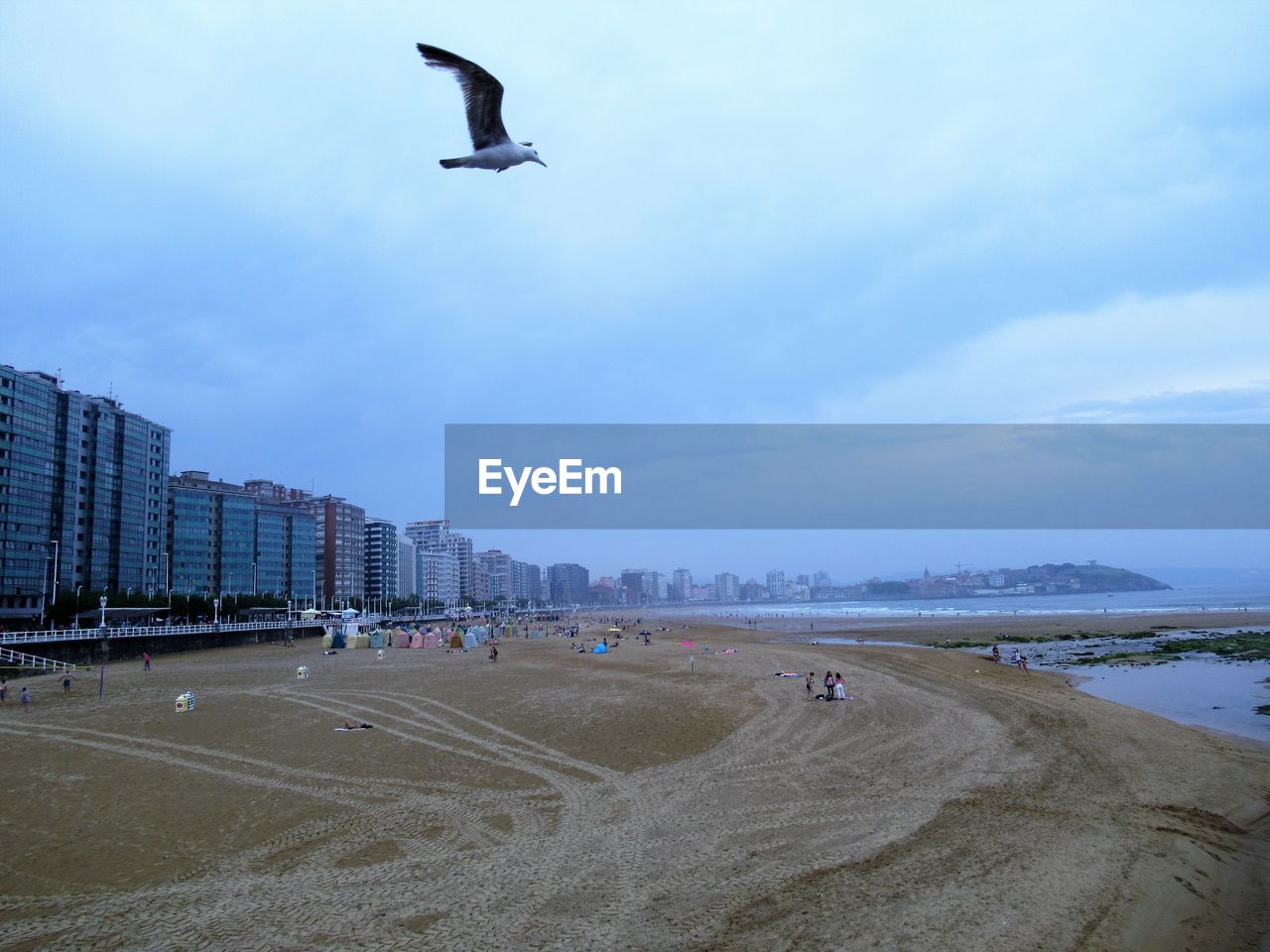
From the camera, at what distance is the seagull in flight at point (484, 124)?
7.98 metres

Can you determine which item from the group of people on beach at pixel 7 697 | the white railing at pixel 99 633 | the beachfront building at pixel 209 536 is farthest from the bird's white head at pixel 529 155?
the beachfront building at pixel 209 536

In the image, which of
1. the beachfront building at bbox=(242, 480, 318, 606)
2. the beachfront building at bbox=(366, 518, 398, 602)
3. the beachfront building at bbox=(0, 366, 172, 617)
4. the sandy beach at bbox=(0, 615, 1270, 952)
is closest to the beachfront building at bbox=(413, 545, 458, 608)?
the beachfront building at bbox=(366, 518, 398, 602)

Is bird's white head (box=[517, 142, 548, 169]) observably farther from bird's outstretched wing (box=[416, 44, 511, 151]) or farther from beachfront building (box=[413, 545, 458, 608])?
beachfront building (box=[413, 545, 458, 608])

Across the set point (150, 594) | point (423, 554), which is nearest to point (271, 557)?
point (150, 594)

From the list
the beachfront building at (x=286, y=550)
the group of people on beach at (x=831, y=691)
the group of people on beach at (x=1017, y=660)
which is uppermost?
the beachfront building at (x=286, y=550)

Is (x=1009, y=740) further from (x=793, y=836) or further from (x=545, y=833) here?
(x=545, y=833)

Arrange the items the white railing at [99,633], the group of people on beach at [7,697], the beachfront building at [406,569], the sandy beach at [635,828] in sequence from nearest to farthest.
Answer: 1. the sandy beach at [635,828]
2. the group of people on beach at [7,697]
3. the white railing at [99,633]
4. the beachfront building at [406,569]

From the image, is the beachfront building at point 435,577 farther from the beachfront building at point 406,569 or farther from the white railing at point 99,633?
the white railing at point 99,633

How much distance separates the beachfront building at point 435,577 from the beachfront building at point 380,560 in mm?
31104

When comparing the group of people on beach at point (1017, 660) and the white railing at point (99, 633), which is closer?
the group of people on beach at point (1017, 660)

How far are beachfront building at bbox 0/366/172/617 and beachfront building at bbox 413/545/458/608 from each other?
101 metres

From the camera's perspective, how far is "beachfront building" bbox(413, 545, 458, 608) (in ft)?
622

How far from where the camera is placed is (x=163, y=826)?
38.4 feet

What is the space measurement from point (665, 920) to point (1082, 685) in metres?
27.8
